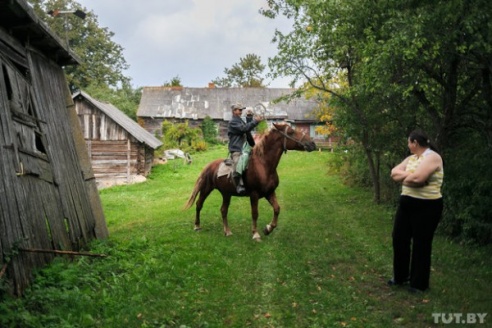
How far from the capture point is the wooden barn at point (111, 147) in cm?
2445

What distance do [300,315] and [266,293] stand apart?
83 centimetres

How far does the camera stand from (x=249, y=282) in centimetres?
636

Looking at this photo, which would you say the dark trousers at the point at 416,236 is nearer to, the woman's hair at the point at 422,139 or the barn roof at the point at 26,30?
the woman's hair at the point at 422,139

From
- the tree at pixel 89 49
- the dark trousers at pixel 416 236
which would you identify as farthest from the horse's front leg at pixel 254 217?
the tree at pixel 89 49

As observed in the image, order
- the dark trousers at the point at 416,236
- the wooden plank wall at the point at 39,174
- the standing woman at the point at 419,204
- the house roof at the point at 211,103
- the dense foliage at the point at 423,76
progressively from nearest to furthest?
the wooden plank wall at the point at 39,174, the standing woman at the point at 419,204, the dark trousers at the point at 416,236, the dense foliage at the point at 423,76, the house roof at the point at 211,103

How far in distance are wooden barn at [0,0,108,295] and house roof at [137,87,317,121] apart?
34.4 meters

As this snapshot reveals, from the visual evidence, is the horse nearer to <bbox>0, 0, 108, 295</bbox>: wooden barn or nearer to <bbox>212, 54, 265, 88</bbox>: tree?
<bbox>0, 0, 108, 295</bbox>: wooden barn

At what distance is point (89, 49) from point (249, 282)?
48.6 m

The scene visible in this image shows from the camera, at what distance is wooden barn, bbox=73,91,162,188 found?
963 inches

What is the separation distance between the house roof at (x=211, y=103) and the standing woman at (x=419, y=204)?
37.0m

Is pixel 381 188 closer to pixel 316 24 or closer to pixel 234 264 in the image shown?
pixel 316 24

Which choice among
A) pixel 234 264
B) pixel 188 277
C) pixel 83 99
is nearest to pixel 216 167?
pixel 234 264

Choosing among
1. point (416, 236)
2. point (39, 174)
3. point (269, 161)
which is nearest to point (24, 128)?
point (39, 174)

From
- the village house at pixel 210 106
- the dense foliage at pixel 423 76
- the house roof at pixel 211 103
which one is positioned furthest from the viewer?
the house roof at pixel 211 103
